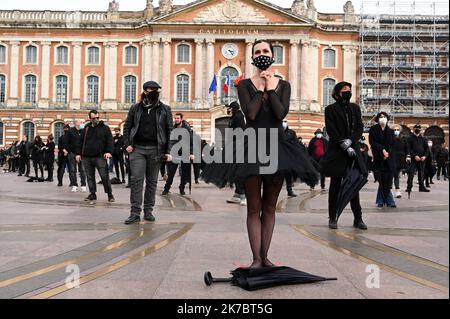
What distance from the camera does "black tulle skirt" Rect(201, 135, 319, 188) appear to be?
4.12 metres

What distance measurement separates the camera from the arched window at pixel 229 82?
46750 millimetres

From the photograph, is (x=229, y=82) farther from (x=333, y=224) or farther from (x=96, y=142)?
(x=333, y=224)

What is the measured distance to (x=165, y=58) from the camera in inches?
1855

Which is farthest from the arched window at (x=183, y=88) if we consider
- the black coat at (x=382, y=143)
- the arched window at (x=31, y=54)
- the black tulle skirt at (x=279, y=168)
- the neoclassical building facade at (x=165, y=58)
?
the black tulle skirt at (x=279, y=168)

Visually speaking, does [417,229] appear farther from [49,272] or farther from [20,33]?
[20,33]

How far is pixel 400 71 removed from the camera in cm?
4944

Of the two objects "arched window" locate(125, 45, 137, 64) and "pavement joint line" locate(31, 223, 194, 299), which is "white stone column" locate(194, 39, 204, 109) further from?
"pavement joint line" locate(31, 223, 194, 299)

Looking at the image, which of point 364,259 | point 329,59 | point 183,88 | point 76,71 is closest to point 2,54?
point 76,71

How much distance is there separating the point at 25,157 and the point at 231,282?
2207cm

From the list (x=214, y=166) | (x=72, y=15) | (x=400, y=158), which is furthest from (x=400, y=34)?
(x=214, y=166)

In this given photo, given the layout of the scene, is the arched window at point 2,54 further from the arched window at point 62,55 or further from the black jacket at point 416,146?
the black jacket at point 416,146

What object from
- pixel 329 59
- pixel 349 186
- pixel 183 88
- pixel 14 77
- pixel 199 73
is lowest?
pixel 349 186

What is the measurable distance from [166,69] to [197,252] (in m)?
42.9

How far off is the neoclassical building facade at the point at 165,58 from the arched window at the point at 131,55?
0.09 meters
